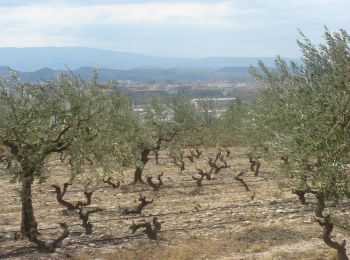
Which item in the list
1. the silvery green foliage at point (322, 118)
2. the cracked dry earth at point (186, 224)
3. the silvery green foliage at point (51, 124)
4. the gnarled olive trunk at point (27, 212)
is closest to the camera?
the silvery green foliage at point (322, 118)

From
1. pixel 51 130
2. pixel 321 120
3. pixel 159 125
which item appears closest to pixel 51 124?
pixel 51 130

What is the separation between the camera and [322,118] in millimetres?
14109

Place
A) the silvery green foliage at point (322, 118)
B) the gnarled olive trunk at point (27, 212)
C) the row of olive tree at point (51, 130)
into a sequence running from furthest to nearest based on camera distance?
the gnarled olive trunk at point (27, 212), the row of olive tree at point (51, 130), the silvery green foliage at point (322, 118)

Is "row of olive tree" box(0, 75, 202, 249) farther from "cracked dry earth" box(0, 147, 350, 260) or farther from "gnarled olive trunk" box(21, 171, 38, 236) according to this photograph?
"cracked dry earth" box(0, 147, 350, 260)

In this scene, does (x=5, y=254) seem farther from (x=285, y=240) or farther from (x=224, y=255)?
(x=285, y=240)

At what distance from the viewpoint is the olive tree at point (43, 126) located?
2030 centimetres

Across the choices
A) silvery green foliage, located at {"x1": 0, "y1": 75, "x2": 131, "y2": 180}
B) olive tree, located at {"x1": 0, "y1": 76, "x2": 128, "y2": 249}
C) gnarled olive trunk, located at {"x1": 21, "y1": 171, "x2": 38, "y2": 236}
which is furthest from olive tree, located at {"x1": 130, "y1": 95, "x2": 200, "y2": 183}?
gnarled olive trunk, located at {"x1": 21, "y1": 171, "x2": 38, "y2": 236}

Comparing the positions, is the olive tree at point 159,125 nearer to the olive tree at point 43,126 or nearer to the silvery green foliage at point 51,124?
the silvery green foliage at point 51,124

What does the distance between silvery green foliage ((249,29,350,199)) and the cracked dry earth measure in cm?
343

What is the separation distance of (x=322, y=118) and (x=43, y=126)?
12364 millimetres

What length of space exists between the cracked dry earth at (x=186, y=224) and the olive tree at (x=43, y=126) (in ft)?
8.78

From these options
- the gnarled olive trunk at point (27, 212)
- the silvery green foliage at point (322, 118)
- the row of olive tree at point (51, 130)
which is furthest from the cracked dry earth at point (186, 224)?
the silvery green foliage at point (322, 118)

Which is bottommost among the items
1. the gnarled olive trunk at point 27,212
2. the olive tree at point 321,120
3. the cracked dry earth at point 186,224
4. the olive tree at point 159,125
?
the cracked dry earth at point 186,224

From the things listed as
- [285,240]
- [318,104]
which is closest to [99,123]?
[285,240]
